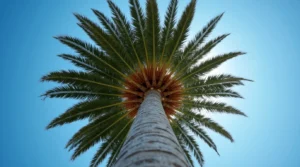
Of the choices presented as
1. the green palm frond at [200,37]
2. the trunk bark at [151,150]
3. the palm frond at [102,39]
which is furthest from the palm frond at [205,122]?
the trunk bark at [151,150]

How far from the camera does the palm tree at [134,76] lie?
7.93 m

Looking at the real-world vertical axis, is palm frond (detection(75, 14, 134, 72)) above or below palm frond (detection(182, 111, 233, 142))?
above

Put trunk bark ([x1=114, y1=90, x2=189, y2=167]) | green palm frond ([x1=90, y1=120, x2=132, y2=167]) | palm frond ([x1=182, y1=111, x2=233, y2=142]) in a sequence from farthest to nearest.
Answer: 1. palm frond ([x1=182, y1=111, x2=233, y2=142])
2. green palm frond ([x1=90, y1=120, x2=132, y2=167])
3. trunk bark ([x1=114, y1=90, x2=189, y2=167])


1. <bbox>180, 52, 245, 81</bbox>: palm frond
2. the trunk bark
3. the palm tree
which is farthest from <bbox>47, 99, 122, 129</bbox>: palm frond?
the trunk bark

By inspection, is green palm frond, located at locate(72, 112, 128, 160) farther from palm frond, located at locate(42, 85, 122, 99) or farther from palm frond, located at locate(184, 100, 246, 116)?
palm frond, located at locate(184, 100, 246, 116)

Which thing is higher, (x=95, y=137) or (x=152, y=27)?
(x=152, y=27)

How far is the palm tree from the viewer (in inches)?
312

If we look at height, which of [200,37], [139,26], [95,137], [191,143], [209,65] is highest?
[139,26]

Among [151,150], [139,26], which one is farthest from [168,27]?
[151,150]

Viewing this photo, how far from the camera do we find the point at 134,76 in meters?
8.52

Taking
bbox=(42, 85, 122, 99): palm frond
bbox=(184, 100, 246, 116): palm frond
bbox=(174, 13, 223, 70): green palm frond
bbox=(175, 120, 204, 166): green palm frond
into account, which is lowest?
bbox=(175, 120, 204, 166): green palm frond

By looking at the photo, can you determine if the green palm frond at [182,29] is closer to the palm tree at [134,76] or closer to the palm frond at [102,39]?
the palm tree at [134,76]

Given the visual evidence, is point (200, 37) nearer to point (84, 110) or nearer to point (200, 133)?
point (200, 133)

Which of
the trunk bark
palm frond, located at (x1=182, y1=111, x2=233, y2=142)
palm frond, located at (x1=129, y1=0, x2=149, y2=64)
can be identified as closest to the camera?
the trunk bark
